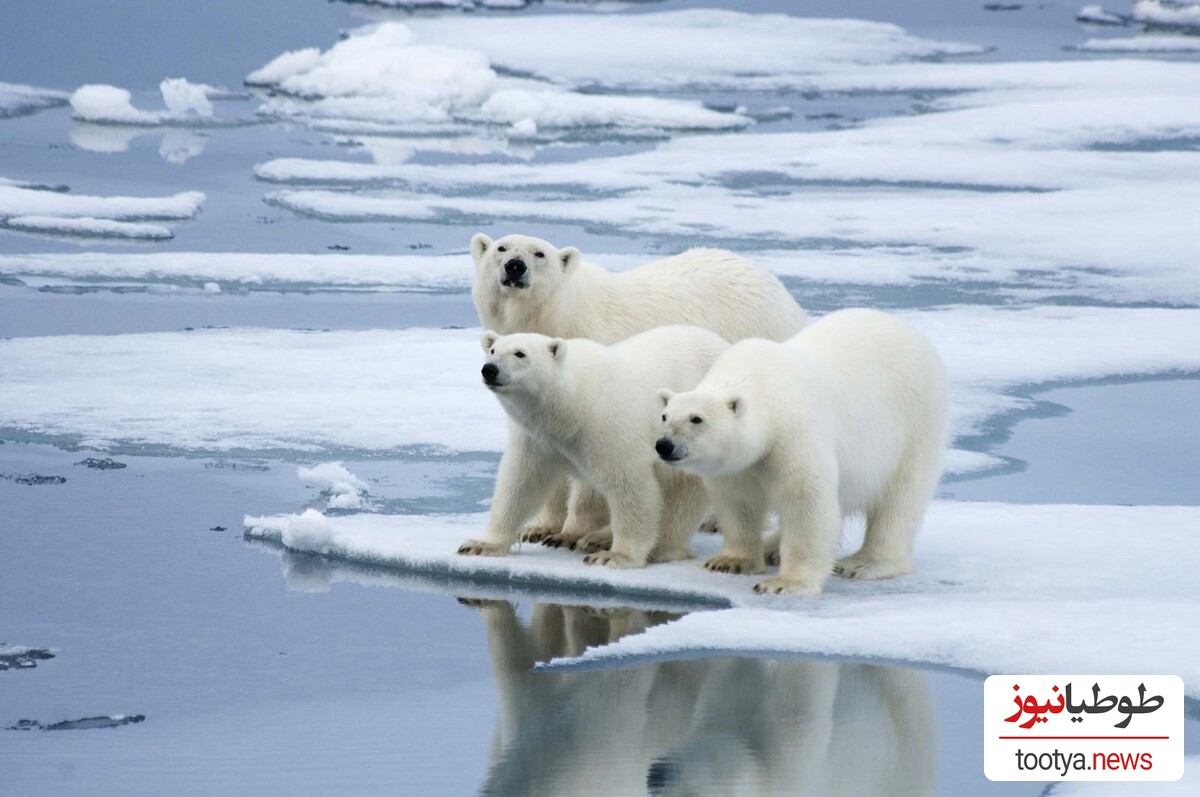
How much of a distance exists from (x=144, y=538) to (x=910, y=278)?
5920 mm

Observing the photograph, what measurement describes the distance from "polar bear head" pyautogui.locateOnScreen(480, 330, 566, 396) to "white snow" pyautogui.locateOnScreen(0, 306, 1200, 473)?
1.65 m

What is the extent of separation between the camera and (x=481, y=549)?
4.93 meters

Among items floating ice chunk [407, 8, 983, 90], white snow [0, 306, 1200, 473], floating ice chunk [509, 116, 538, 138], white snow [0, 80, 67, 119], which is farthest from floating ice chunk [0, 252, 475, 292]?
floating ice chunk [407, 8, 983, 90]

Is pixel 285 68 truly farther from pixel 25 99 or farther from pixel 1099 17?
pixel 1099 17

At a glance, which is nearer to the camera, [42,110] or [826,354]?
[826,354]

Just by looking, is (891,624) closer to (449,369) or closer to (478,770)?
(478,770)

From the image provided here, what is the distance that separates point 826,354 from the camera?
489 centimetres

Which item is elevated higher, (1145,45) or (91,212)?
(1145,45)

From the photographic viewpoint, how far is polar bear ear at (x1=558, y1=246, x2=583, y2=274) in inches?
208

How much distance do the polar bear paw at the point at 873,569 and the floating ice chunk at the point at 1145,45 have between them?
2055 centimetres

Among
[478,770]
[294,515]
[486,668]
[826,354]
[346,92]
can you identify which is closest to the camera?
[478,770]

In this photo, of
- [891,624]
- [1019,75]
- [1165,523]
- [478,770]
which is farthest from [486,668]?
[1019,75]

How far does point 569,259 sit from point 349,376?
8.17 ft

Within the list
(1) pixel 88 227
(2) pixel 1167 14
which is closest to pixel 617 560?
(1) pixel 88 227
